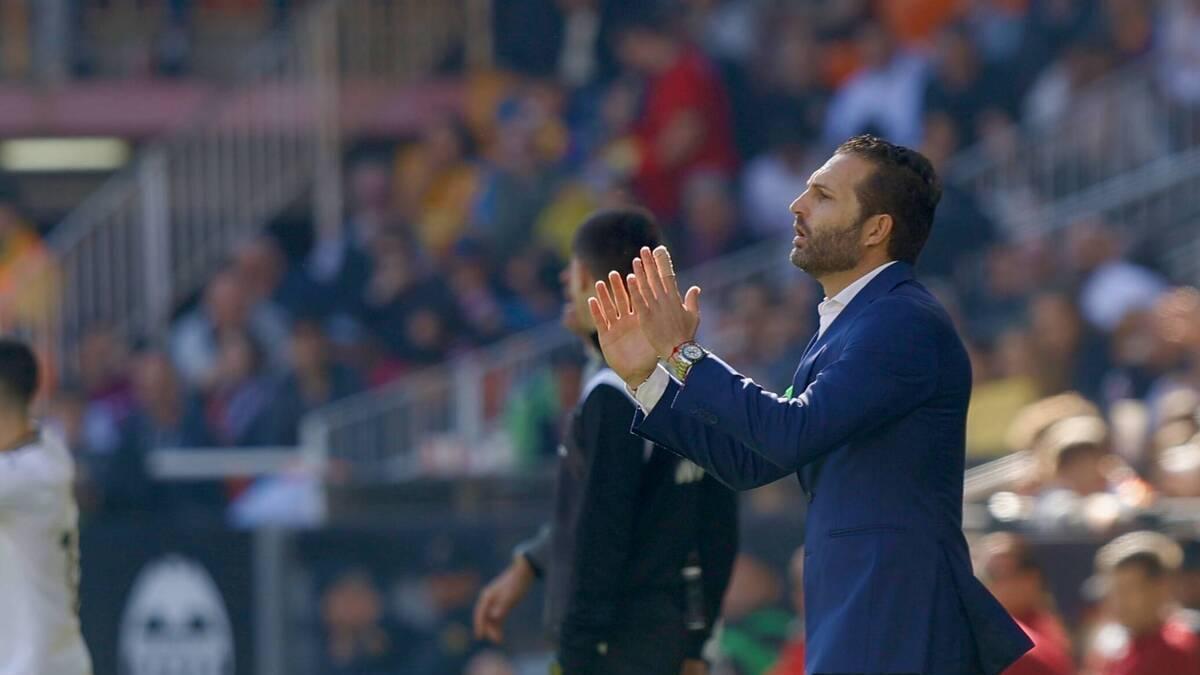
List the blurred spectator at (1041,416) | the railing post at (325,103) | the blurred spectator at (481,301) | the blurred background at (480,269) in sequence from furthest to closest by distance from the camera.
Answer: the railing post at (325,103) → the blurred spectator at (481,301) → the blurred background at (480,269) → the blurred spectator at (1041,416)

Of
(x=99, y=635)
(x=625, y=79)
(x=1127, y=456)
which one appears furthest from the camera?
(x=625, y=79)

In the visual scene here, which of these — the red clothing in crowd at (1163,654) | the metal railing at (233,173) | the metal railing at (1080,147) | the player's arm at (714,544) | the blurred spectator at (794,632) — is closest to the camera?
the player's arm at (714,544)

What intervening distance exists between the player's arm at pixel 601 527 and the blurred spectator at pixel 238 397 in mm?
8113

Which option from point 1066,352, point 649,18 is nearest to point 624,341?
point 1066,352

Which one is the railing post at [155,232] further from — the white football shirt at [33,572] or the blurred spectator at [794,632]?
the white football shirt at [33,572]

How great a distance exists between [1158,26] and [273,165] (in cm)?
704

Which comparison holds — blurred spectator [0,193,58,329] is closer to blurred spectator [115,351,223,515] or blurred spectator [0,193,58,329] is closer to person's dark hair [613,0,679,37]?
blurred spectator [115,351,223,515]

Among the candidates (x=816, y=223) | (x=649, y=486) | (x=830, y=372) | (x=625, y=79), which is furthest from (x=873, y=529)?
(x=625, y=79)

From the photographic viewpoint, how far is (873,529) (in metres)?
4.29

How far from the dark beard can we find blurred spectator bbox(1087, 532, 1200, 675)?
3080mm

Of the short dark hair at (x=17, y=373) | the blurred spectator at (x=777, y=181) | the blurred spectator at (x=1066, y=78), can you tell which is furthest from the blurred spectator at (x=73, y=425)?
the short dark hair at (x=17, y=373)

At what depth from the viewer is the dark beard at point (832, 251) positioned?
14.7ft

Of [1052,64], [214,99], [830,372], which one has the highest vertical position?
[214,99]

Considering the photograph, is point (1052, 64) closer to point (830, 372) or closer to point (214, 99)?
point (214, 99)
